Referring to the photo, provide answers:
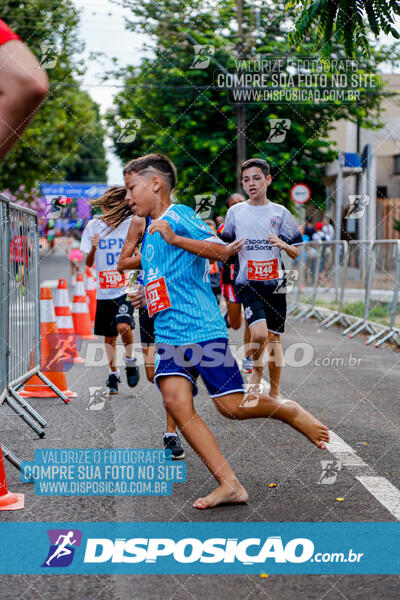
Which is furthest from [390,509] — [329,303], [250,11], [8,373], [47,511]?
[250,11]

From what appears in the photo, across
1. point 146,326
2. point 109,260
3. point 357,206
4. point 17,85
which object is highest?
point 357,206

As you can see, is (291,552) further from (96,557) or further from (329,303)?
(329,303)

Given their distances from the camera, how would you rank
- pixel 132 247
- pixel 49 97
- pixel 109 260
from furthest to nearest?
pixel 49 97 → pixel 109 260 → pixel 132 247

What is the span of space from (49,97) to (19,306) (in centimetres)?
3029

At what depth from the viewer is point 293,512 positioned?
4.48m

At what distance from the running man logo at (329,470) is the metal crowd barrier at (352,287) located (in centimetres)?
716

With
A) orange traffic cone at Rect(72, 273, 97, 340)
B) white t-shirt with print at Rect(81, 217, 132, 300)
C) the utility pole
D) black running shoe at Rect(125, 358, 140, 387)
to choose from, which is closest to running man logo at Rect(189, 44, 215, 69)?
the utility pole

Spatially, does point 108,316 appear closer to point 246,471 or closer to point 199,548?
point 246,471

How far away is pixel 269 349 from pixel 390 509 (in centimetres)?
319

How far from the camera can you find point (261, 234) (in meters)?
7.52

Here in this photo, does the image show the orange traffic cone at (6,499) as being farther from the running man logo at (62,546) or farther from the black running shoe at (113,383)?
the black running shoe at (113,383)

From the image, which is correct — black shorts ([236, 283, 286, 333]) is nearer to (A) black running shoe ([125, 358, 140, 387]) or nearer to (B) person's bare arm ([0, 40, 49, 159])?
(A) black running shoe ([125, 358, 140, 387])

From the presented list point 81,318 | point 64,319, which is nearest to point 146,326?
point 64,319

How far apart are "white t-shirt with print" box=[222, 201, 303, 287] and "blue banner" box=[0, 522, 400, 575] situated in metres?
3.50
